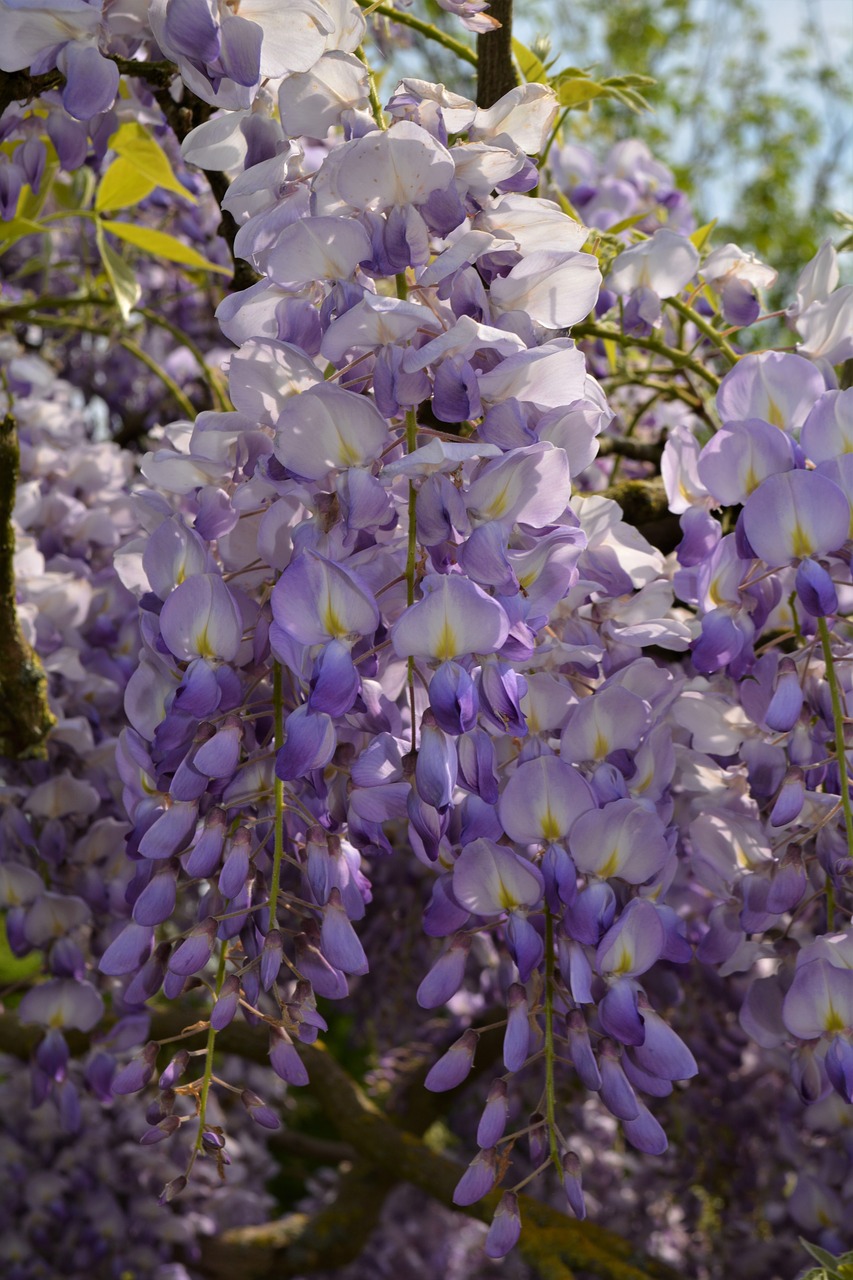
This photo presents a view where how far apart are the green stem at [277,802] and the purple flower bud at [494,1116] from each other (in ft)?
0.76

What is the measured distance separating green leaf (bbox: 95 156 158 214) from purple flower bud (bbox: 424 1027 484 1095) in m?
1.02

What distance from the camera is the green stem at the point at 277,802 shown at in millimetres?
947

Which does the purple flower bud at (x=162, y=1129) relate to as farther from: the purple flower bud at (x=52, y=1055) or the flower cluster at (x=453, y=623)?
the purple flower bud at (x=52, y=1055)

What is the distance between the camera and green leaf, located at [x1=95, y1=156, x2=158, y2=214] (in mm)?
1529

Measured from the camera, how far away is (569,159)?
2516mm

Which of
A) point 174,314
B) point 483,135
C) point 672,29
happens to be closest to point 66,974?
point 483,135

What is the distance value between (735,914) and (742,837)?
8cm

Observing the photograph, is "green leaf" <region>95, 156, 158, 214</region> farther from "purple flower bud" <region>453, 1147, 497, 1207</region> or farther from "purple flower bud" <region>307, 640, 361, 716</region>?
"purple flower bud" <region>453, 1147, 497, 1207</region>

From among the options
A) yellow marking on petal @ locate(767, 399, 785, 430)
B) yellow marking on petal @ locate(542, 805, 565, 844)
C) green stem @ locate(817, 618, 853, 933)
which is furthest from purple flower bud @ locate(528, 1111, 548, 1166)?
yellow marking on petal @ locate(767, 399, 785, 430)

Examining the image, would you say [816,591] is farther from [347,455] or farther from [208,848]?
[208,848]

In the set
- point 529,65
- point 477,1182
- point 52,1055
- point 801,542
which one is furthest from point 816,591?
point 52,1055

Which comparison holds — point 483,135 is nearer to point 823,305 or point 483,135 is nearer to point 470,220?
point 470,220

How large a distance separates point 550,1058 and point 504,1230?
141 mm

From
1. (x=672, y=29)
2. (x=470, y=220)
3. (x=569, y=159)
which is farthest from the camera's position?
(x=672, y=29)
